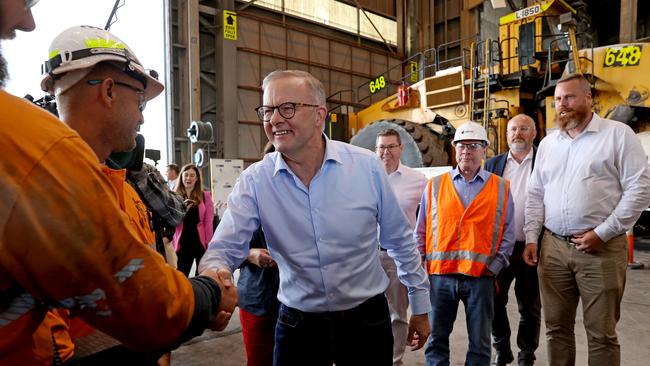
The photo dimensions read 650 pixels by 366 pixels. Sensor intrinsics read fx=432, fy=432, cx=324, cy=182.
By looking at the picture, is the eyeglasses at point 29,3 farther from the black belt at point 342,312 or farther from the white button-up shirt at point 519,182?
the white button-up shirt at point 519,182

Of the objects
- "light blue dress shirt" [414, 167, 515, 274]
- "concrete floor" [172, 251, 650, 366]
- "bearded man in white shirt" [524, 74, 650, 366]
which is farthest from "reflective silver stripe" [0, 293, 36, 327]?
"concrete floor" [172, 251, 650, 366]

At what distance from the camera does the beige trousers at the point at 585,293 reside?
2.53m

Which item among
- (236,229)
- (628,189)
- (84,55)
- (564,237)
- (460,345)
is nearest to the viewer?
(84,55)

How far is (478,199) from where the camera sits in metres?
2.87

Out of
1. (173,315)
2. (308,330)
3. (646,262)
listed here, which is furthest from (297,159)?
(646,262)

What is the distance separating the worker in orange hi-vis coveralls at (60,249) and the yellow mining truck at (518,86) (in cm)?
698

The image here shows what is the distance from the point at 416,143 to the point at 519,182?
15.2ft

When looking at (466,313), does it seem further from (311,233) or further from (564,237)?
(311,233)

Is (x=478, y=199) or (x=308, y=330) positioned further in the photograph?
(x=478, y=199)

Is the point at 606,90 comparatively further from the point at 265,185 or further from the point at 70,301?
the point at 70,301

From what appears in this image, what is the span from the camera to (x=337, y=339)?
1.93 meters

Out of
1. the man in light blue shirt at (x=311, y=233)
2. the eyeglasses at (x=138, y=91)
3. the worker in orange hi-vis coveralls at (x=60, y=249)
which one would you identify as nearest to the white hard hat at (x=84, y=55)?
the eyeglasses at (x=138, y=91)

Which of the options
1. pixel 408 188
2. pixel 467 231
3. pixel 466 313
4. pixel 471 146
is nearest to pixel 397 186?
pixel 408 188

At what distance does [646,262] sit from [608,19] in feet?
36.7
